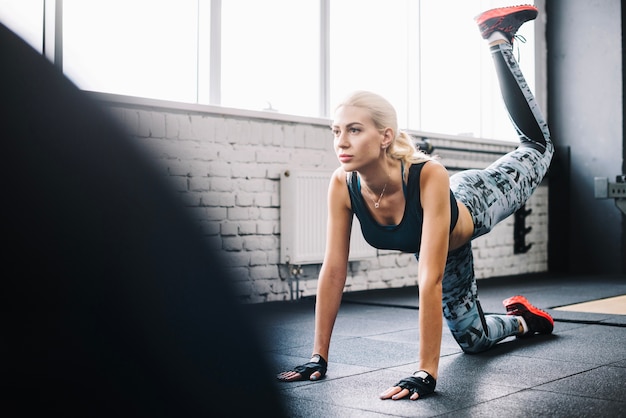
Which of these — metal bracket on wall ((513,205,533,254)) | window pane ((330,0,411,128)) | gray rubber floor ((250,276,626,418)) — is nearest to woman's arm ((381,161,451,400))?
gray rubber floor ((250,276,626,418))

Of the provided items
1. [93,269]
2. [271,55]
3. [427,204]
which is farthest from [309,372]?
[271,55]

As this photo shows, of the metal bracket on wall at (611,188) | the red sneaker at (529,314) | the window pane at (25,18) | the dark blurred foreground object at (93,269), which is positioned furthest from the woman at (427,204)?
the metal bracket on wall at (611,188)

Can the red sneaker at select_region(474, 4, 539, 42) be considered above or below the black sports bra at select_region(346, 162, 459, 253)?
above

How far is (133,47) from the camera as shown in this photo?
3.69 meters

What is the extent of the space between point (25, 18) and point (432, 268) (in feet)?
7.85

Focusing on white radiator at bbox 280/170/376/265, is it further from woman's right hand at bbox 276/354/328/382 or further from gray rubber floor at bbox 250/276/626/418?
woman's right hand at bbox 276/354/328/382

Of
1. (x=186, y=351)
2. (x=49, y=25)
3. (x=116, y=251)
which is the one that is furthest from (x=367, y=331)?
(x=49, y=25)

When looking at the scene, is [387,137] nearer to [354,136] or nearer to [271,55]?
[354,136]

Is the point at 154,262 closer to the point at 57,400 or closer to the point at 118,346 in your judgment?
the point at 118,346

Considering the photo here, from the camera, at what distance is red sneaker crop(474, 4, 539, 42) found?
2826 millimetres

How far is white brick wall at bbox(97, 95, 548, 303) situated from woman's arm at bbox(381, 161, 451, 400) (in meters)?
2.04

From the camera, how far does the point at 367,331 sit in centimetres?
327

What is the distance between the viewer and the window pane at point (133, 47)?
3510 millimetres

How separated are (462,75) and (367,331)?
3.34m
